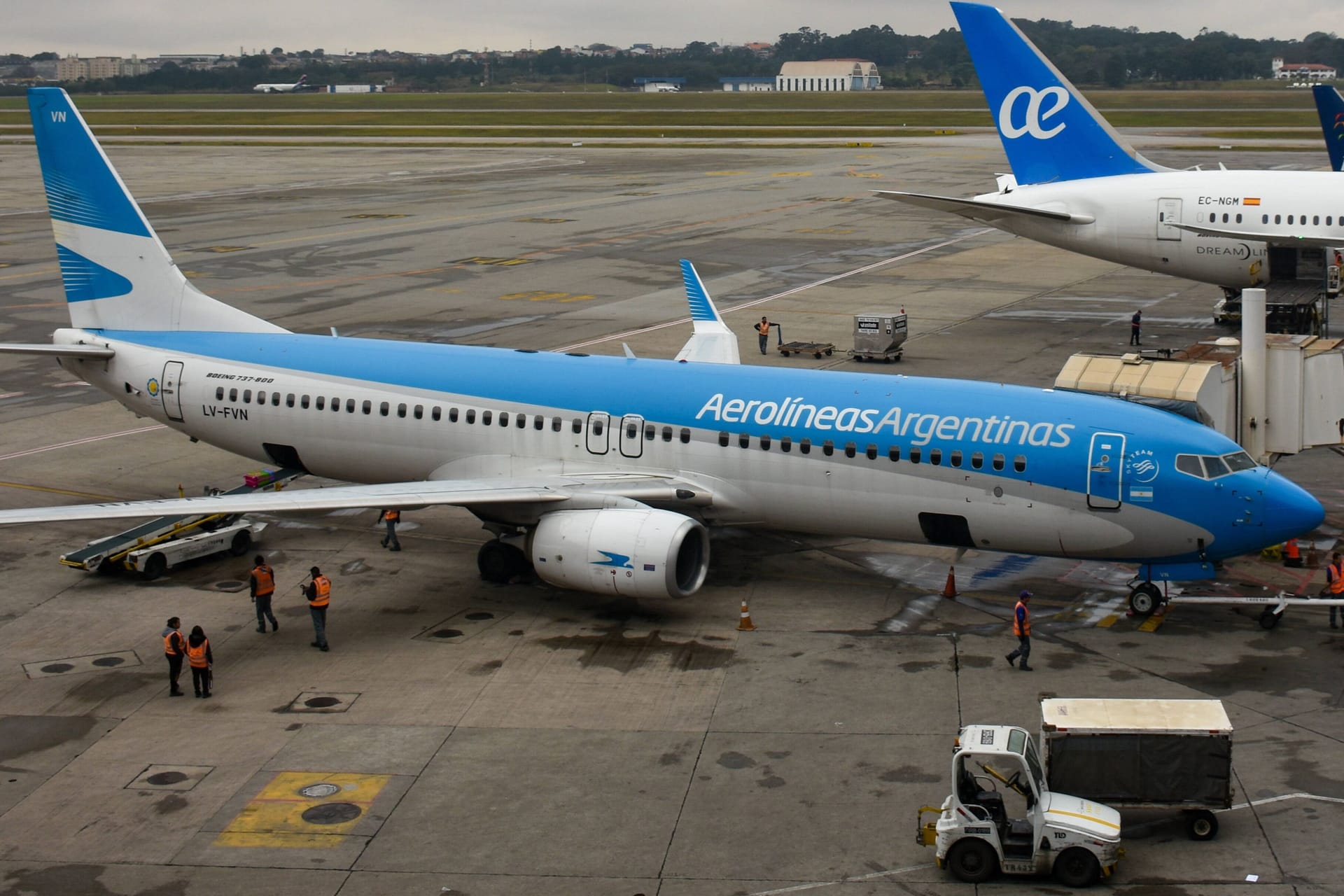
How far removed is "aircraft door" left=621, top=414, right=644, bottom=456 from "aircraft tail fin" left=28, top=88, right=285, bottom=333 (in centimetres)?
934

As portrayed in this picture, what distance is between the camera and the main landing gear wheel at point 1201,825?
59.5 ft

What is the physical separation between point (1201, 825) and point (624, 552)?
439 inches

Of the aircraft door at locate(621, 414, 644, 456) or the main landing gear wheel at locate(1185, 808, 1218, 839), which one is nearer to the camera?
the main landing gear wheel at locate(1185, 808, 1218, 839)

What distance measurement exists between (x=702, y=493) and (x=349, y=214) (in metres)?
69.1

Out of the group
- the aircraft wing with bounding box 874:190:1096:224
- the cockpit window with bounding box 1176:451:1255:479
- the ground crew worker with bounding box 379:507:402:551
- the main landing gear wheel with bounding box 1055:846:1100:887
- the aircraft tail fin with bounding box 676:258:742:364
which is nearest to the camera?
the main landing gear wheel with bounding box 1055:846:1100:887

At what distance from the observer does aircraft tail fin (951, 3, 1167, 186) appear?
5309cm

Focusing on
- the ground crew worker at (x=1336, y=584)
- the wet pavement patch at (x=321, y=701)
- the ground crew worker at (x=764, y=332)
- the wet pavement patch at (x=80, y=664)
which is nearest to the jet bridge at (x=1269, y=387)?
the ground crew worker at (x=1336, y=584)

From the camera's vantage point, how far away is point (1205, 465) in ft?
82.7

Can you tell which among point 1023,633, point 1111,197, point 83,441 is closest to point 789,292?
point 1111,197

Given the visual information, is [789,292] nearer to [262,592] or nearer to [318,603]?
[262,592]

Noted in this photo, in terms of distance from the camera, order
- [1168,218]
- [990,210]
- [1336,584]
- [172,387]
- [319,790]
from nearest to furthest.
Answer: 1. [319,790]
2. [1336,584]
3. [172,387]
4. [1168,218]
5. [990,210]

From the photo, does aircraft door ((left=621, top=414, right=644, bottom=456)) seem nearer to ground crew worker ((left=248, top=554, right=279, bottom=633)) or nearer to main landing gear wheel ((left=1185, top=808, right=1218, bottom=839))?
ground crew worker ((left=248, top=554, right=279, bottom=633))

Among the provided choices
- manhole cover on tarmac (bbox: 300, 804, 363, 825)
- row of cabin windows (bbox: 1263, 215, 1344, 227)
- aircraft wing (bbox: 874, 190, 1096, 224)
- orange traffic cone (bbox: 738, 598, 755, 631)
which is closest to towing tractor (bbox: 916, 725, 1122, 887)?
manhole cover on tarmac (bbox: 300, 804, 363, 825)

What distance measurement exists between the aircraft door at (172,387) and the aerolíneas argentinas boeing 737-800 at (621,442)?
0.15ft
